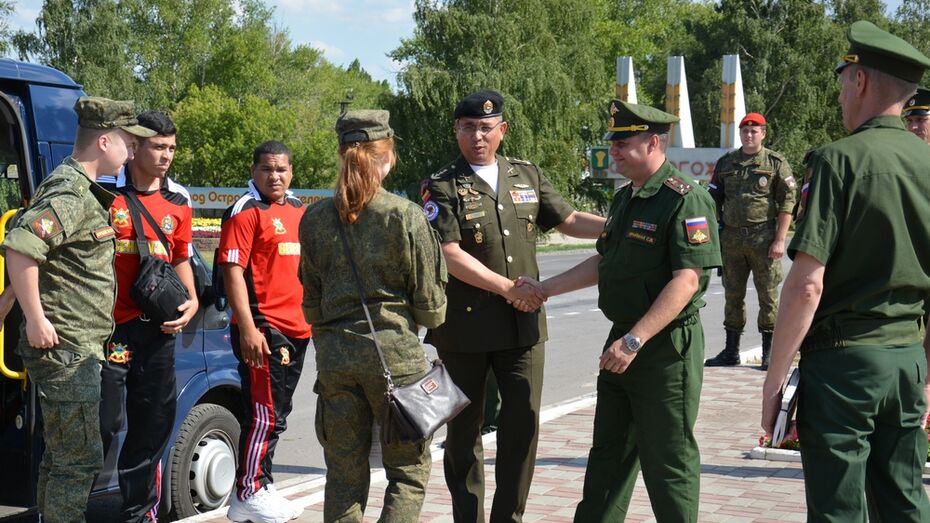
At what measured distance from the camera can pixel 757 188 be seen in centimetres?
1052

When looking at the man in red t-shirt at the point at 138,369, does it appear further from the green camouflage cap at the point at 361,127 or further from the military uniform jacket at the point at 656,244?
the military uniform jacket at the point at 656,244

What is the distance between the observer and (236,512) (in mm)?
5824

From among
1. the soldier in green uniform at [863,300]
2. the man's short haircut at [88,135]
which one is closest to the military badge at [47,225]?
the man's short haircut at [88,135]

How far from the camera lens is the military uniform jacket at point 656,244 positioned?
454 cm

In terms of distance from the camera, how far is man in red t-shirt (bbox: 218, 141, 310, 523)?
5.78 m

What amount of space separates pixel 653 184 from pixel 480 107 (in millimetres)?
962

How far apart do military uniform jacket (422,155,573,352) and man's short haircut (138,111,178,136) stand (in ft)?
4.65

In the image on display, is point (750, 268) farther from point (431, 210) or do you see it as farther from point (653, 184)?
point (653, 184)

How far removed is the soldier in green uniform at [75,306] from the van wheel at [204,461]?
1.08m

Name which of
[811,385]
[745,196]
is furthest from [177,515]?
[745,196]

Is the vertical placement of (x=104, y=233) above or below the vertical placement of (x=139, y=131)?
below

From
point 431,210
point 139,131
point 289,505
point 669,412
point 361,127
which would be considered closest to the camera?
point 361,127

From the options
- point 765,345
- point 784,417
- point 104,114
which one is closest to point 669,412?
point 784,417

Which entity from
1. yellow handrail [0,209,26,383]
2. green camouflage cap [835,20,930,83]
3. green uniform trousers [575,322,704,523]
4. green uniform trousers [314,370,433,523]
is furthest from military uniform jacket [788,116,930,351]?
yellow handrail [0,209,26,383]
